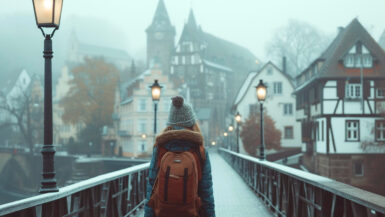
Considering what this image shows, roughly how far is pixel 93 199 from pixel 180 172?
10.5 feet

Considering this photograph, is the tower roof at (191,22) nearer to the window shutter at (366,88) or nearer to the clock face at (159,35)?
the clock face at (159,35)

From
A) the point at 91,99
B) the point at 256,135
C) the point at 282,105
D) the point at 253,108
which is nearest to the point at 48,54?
the point at 256,135

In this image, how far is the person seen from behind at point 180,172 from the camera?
396 cm

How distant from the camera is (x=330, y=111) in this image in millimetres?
35688

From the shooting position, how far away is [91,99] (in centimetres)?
6122

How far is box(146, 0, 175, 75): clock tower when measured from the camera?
106 meters

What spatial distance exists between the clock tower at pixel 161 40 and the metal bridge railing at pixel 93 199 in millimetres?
94998

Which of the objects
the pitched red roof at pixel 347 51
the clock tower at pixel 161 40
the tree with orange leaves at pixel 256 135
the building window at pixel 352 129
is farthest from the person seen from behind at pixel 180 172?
the clock tower at pixel 161 40

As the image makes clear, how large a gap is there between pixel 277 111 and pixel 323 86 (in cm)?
2007

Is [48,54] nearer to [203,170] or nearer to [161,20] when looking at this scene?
[203,170]

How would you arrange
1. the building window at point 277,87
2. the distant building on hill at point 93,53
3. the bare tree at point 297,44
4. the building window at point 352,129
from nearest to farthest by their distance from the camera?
1. the building window at point 352,129
2. the building window at point 277,87
3. the bare tree at point 297,44
4. the distant building on hill at point 93,53

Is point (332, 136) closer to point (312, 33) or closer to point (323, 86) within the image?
point (323, 86)

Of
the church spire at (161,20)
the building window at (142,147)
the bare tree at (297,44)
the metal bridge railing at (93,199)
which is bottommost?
the building window at (142,147)

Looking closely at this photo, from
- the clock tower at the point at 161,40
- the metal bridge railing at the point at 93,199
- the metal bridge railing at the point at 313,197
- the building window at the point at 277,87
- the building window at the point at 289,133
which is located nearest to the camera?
the metal bridge railing at the point at 313,197
